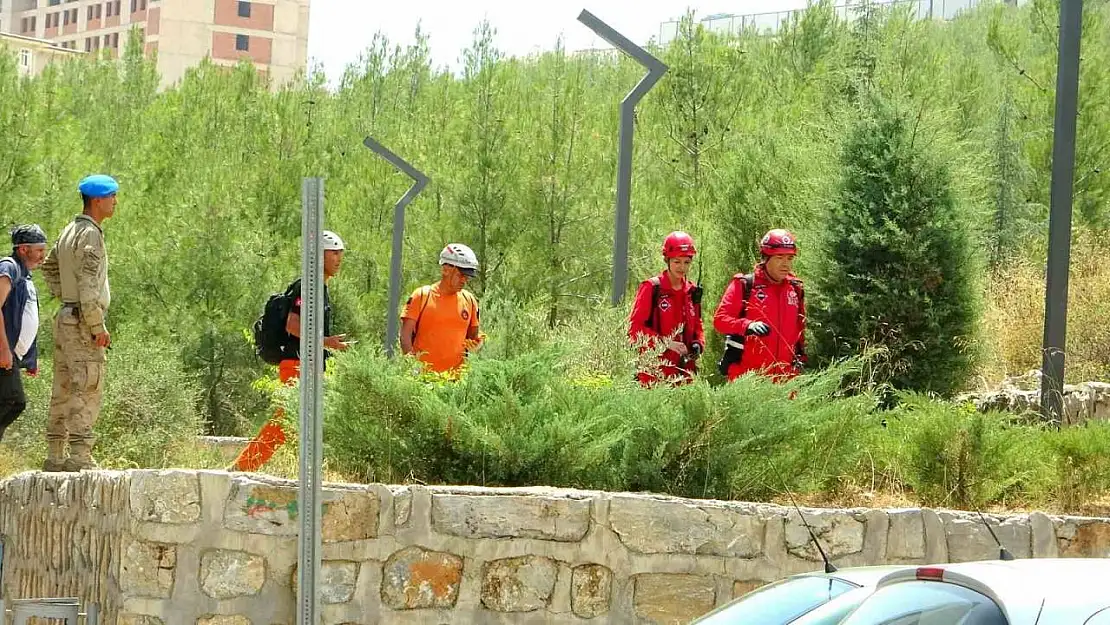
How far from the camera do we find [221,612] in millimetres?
7504

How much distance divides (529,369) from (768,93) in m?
18.5

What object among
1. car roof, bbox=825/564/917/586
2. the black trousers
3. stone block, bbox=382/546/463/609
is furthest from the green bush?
car roof, bbox=825/564/917/586

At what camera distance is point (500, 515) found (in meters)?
7.50

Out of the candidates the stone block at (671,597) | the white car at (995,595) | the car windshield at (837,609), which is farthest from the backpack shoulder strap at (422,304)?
the white car at (995,595)

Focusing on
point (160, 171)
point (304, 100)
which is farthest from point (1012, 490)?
point (304, 100)

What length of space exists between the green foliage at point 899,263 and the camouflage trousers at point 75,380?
18.3 feet

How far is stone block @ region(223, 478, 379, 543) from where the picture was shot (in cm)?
745

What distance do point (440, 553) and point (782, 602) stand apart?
2644 mm

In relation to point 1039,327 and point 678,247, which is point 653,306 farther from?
point 1039,327

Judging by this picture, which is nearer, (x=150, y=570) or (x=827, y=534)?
(x=150, y=570)

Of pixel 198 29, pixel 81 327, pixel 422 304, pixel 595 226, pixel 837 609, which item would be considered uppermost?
pixel 198 29

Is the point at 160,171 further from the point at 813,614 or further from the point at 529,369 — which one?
the point at 813,614

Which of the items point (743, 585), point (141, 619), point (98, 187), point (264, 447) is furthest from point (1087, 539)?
point (98, 187)

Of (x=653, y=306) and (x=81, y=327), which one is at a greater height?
(x=653, y=306)
